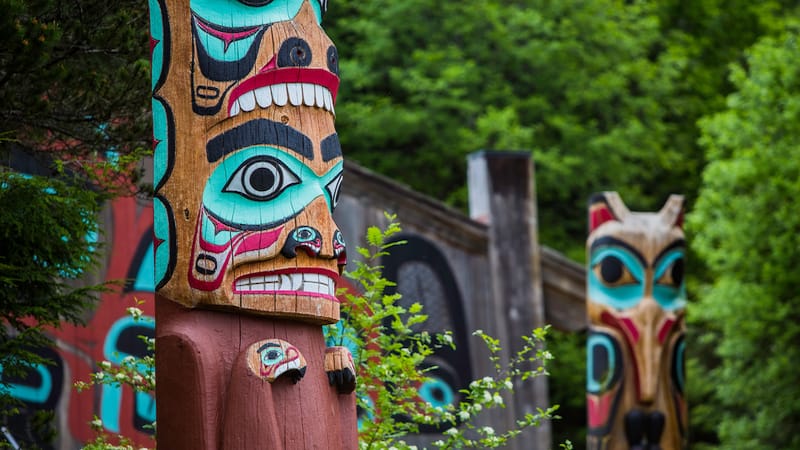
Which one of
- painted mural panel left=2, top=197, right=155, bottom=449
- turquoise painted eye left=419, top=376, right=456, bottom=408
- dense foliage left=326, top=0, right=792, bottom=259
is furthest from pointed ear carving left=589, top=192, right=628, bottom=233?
dense foliage left=326, top=0, right=792, bottom=259

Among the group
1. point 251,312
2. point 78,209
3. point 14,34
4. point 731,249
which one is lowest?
point 251,312

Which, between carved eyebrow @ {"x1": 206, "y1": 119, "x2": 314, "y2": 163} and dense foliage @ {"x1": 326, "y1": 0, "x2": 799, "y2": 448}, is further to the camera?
dense foliage @ {"x1": 326, "y1": 0, "x2": 799, "y2": 448}

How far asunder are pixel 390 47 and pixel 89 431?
11712 mm

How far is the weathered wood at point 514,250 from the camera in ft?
41.8

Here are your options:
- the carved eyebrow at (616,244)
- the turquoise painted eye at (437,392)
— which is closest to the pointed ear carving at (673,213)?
the carved eyebrow at (616,244)

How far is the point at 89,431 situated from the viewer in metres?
9.45

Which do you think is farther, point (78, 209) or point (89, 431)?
point (89, 431)

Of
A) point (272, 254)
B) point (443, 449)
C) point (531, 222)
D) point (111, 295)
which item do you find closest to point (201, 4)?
point (272, 254)

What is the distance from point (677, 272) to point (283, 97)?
7198 mm

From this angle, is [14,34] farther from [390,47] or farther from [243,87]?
[390,47]

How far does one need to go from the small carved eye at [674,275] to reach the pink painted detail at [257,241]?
7.12 m

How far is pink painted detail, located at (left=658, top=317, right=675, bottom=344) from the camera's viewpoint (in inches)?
468

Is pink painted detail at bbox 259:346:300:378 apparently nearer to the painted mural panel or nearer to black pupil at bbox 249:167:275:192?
black pupil at bbox 249:167:275:192

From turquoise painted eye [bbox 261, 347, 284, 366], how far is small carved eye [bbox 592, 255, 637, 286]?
6964 millimetres
